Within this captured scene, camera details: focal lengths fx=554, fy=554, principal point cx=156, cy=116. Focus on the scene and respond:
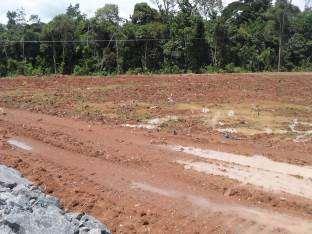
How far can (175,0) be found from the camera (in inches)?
1797

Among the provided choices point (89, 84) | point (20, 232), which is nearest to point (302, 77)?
point (89, 84)

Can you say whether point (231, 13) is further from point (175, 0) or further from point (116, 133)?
point (116, 133)

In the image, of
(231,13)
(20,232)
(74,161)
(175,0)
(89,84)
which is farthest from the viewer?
(231,13)

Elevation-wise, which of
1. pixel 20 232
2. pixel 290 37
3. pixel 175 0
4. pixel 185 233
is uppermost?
pixel 175 0

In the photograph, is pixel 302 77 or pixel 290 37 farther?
pixel 290 37

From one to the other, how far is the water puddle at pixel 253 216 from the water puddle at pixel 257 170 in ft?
4.07

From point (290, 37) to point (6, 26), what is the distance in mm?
25377

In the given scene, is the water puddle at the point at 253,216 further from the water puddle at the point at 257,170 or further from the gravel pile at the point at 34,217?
the gravel pile at the point at 34,217

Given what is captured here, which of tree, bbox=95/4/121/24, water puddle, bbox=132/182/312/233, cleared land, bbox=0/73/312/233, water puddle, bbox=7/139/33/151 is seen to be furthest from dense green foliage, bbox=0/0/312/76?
water puddle, bbox=132/182/312/233

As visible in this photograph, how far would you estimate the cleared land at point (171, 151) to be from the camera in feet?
34.3

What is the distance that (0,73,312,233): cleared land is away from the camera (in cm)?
1045

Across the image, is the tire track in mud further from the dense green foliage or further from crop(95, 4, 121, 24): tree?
crop(95, 4, 121, 24): tree

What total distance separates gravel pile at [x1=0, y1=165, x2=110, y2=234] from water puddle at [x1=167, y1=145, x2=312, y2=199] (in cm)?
407

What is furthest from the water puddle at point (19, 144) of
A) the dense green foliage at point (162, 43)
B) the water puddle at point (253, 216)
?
the dense green foliage at point (162, 43)
